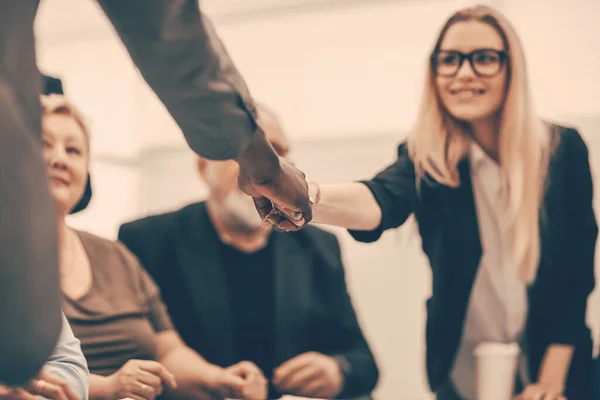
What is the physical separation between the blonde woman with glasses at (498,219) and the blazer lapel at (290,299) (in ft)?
1.04

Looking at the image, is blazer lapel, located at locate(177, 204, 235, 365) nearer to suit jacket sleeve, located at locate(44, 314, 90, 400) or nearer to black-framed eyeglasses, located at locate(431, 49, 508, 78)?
black-framed eyeglasses, located at locate(431, 49, 508, 78)

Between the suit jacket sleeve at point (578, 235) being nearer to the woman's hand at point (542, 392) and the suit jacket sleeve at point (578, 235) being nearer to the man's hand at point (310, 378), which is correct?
the woman's hand at point (542, 392)

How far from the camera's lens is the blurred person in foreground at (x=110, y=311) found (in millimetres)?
1354

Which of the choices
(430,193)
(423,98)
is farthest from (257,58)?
(430,193)

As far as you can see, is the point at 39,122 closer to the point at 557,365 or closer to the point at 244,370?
the point at 244,370

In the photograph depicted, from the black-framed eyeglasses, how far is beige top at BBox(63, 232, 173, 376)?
35.1 inches

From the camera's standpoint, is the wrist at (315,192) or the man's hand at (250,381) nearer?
the wrist at (315,192)

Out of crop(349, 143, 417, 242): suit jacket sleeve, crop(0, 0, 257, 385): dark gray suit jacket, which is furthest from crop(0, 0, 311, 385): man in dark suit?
crop(349, 143, 417, 242): suit jacket sleeve

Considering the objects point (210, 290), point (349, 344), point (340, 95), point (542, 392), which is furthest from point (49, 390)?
point (340, 95)

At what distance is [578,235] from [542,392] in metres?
0.39

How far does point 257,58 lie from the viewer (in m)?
2.35

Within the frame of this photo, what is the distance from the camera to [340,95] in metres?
2.27

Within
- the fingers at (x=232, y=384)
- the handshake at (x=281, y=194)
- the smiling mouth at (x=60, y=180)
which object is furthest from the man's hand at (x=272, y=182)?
the fingers at (x=232, y=384)

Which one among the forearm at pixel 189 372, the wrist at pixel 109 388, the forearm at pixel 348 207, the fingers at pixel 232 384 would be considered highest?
the forearm at pixel 348 207
